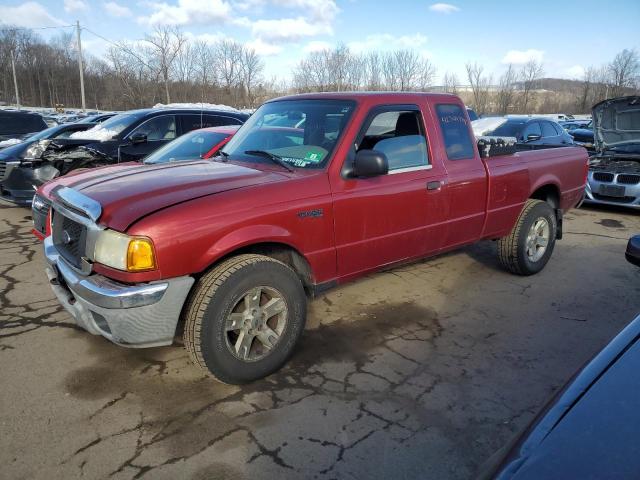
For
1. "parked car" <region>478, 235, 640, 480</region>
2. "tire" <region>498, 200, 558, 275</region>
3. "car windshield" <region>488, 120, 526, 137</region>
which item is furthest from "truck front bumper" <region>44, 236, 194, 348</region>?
"car windshield" <region>488, 120, 526, 137</region>

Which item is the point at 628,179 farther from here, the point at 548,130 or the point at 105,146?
the point at 105,146

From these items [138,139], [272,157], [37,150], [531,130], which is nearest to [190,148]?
[138,139]

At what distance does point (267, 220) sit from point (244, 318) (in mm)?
658

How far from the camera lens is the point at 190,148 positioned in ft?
20.0

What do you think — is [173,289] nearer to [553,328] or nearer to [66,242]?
[66,242]

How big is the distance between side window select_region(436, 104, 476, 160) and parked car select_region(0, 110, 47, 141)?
12142 millimetres

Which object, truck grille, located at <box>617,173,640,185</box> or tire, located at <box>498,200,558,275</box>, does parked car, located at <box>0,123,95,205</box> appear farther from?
truck grille, located at <box>617,173,640,185</box>

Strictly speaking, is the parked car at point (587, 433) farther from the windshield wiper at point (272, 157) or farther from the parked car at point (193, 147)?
the parked car at point (193, 147)

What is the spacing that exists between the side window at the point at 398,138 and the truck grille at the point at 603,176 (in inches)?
253

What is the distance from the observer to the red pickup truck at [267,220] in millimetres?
2748

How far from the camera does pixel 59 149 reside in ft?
25.0

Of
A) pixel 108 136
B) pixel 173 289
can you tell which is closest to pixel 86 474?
pixel 173 289

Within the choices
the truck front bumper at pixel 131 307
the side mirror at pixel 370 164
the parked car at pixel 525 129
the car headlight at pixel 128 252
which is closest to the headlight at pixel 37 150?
the truck front bumper at pixel 131 307

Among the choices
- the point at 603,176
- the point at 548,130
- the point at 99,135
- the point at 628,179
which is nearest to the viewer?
the point at 99,135
